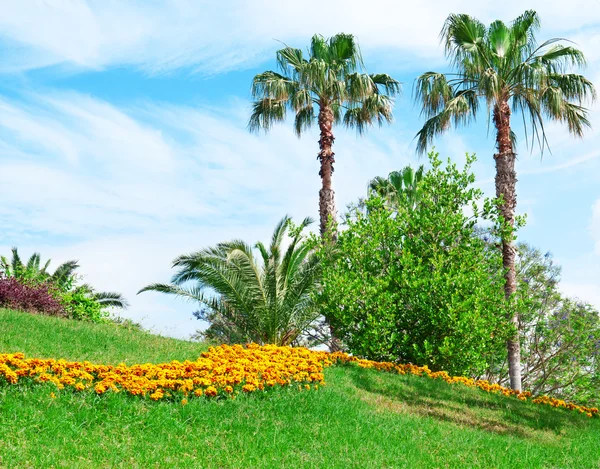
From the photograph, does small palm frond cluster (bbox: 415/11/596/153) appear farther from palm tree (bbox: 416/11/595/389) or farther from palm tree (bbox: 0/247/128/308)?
palm tree (bbox: 0/247/128/308)

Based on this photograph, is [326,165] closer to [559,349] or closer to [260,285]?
[260,285]

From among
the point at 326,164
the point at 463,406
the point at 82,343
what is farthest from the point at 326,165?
the point at 463,406

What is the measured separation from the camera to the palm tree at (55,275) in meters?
21.3

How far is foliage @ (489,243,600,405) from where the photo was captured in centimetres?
2164

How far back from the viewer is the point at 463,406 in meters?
11.6

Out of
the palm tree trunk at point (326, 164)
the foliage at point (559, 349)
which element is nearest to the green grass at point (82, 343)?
the palm tree trunk at point (326, 164)

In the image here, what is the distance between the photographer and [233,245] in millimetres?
18953

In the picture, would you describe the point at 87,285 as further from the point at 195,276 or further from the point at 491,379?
the point at 491,379

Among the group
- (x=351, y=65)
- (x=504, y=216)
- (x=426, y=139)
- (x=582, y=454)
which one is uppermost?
(x=351, y=65)

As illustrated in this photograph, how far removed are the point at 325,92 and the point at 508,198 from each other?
7.21m

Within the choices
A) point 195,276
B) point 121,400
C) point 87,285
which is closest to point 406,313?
point 195,276

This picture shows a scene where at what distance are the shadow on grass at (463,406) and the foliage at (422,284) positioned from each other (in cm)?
173

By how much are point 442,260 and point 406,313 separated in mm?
1573

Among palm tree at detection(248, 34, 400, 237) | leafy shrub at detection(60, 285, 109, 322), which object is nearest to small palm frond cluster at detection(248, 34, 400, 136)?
palm tree at detection(248, 34, 400, 237)
